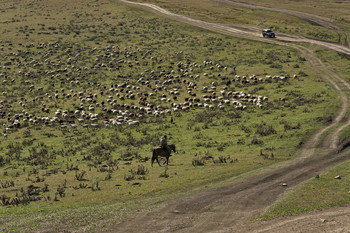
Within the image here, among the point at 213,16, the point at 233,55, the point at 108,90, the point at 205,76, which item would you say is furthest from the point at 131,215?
the point at 213,16

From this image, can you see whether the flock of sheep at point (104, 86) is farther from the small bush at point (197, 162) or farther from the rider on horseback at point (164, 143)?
the small bush at point (197, 162)

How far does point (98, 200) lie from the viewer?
92.6 ft

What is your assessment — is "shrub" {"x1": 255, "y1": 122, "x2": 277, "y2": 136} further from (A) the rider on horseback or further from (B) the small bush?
(A) the rider on horseback

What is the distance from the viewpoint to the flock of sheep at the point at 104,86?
183 ft

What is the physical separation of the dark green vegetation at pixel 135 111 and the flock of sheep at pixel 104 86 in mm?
198

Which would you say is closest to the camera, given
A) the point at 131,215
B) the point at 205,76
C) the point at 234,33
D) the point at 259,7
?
the point at 131,215

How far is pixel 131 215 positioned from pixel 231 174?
9.75 m

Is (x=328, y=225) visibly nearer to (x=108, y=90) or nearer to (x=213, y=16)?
(x=108, y=90)

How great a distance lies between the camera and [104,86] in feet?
230

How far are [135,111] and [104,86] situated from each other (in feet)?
51.0

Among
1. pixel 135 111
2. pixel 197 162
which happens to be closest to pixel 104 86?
pixel 135 111

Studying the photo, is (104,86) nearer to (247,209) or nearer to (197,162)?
(197,162)

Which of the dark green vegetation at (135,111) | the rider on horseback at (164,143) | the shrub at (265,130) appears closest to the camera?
the dark green vegetation at (135,111)

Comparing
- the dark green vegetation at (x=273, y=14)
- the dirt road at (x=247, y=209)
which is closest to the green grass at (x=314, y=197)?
the dirt road at (x=247, y=209)
